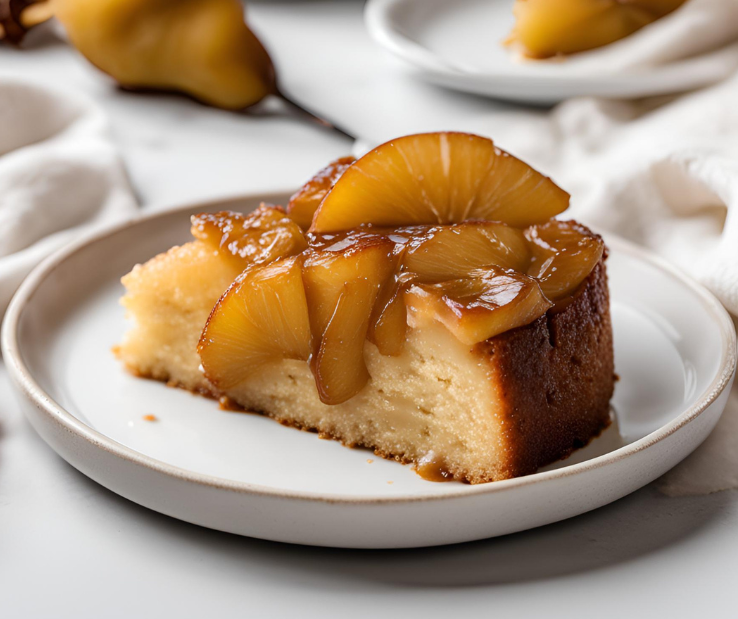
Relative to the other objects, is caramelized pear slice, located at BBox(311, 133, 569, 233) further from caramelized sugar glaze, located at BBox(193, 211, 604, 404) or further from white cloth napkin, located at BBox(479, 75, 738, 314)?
white cloth napkin, located at BBox(479, 75, 738, 314)

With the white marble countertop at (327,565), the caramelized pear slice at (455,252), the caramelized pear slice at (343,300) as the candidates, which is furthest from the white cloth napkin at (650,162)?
the caramelized pear slice at (343,300)

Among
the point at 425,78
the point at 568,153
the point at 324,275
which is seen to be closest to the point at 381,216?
the point at 324,275

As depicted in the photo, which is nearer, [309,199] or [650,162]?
[309,199]

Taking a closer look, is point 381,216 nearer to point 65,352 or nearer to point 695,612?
point 65,352

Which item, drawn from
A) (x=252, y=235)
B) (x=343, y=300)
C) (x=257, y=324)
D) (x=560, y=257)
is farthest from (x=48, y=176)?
(x=560, y=257)

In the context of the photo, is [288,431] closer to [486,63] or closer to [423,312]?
[423,312]
